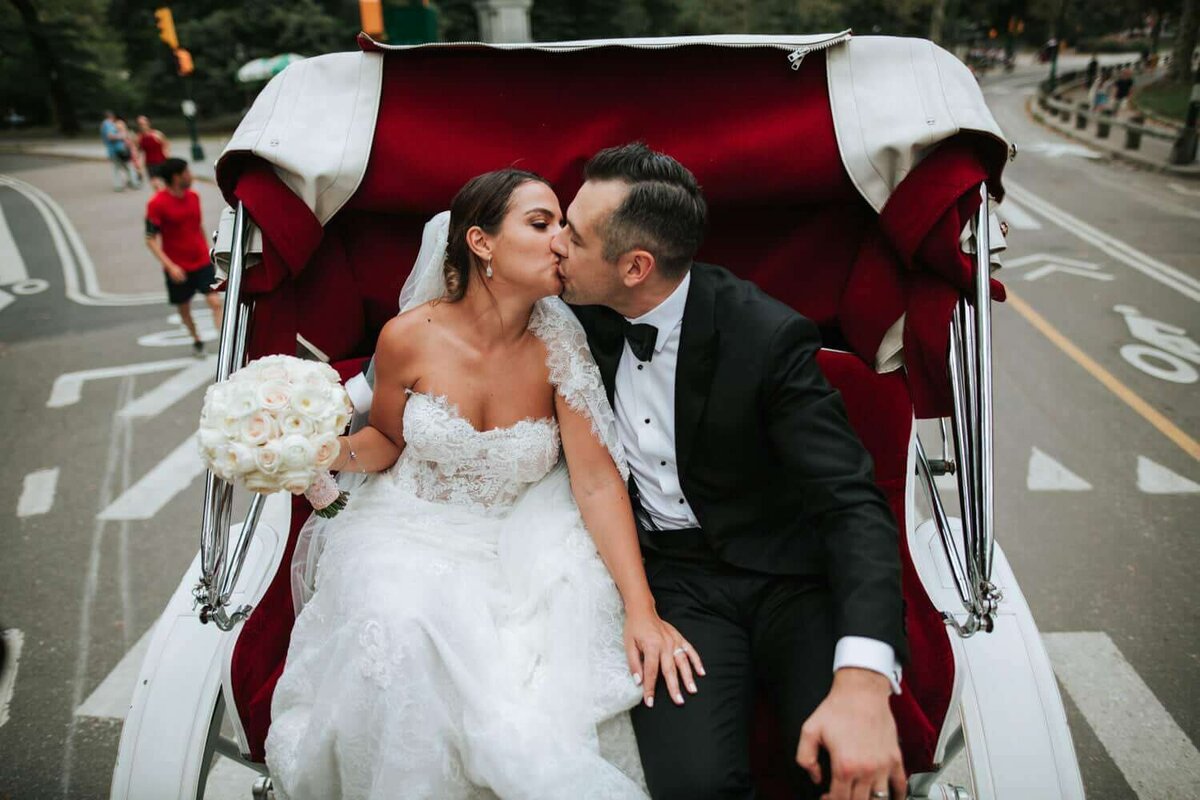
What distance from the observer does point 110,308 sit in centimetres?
794

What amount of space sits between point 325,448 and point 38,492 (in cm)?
365

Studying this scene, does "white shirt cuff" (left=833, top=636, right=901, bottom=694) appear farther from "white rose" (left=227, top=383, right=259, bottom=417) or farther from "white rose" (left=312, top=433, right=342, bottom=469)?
"white rose" (left=227, top=383, right=259, bottom=417)

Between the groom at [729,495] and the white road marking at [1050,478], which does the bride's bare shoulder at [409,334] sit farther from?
the white road marking at [1050,478]

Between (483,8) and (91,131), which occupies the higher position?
(483,8)

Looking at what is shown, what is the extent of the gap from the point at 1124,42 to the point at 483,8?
189 feet

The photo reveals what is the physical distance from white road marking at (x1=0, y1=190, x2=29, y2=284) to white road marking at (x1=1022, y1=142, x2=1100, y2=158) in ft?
59.2

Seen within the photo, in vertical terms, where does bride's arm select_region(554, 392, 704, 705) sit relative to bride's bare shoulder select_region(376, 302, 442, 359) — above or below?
below

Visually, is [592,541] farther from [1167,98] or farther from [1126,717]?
[1167,98]

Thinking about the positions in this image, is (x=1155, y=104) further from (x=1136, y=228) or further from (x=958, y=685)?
(x=958, y=685)

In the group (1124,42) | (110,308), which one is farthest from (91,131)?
(1124,42)

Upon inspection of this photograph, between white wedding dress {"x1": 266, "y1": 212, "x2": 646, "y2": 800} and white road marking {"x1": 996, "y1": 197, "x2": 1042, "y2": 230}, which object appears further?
white road marking {"x1": 996, "y1": 197, "x2": 1042, "y2": 230}

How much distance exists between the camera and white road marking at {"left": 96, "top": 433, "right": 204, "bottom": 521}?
4195 mm

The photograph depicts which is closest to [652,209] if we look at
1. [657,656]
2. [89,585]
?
[657,656]

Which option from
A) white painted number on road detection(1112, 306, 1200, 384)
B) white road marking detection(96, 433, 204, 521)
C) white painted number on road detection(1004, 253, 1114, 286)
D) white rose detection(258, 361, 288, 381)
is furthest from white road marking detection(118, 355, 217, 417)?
white painted number on road detection(1004, 253, 1114, 286)
